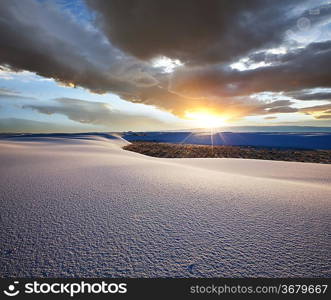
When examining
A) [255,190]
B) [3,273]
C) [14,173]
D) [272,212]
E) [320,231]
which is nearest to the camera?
[3,273]

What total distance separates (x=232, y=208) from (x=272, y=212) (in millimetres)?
605

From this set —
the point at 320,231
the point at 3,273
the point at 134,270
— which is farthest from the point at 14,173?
the point at 320,231

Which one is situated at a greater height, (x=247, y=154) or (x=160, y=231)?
(x=160, y=231)

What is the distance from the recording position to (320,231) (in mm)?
2082

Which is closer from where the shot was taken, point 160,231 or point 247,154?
point 160,231

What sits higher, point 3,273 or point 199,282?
point 3,273

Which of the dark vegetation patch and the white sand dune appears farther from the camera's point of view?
the dark vegetation patch

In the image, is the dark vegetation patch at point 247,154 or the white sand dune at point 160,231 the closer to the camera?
the white sand dune at point 160,231

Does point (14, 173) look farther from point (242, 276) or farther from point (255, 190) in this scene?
point (255, 190)

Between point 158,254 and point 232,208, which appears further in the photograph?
point 232,208

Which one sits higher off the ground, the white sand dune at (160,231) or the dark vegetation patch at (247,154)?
the white sand dune at (160,231)

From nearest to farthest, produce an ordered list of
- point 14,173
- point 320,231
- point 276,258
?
1. point 276,258
2. point 320,231
3. point 14,173

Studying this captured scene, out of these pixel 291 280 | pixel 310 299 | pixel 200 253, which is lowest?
pixel 310 299

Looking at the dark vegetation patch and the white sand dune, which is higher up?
the white sand dune
